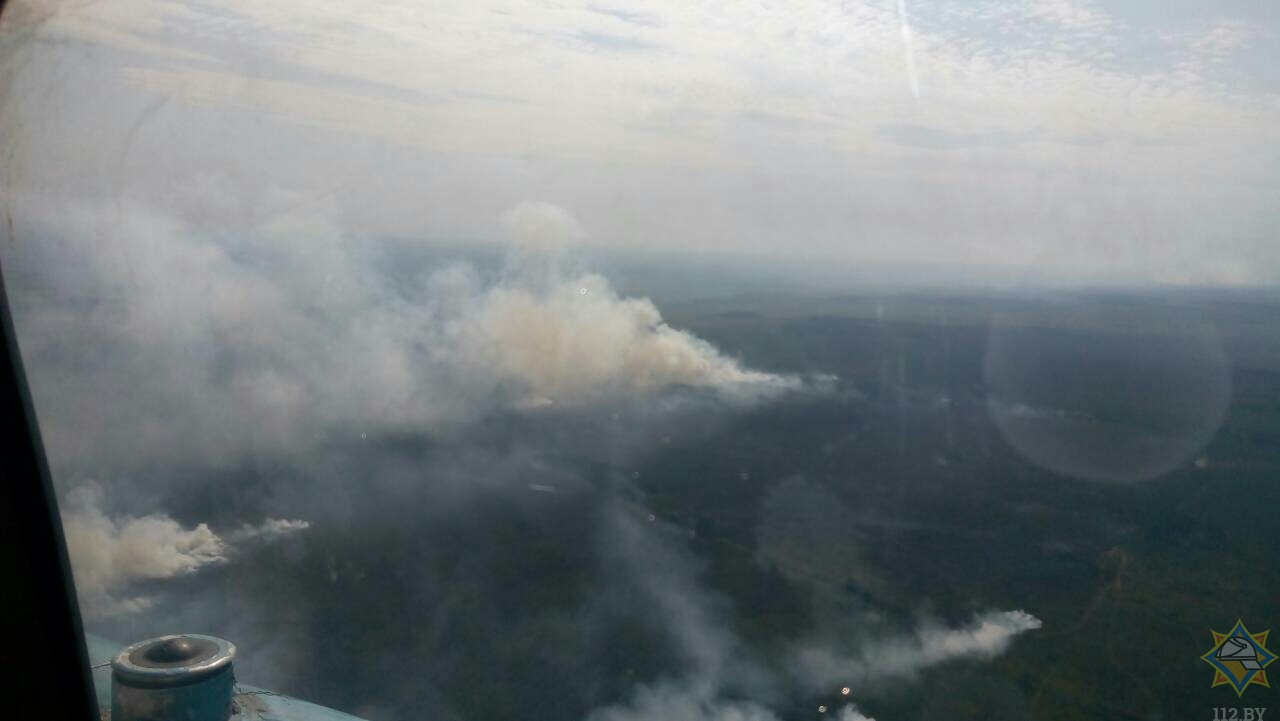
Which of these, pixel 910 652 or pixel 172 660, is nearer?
pixel 172 660

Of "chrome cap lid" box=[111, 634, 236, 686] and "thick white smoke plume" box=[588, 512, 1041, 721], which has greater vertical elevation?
"chrome cap lid" box=[111, 634, 236, 686]

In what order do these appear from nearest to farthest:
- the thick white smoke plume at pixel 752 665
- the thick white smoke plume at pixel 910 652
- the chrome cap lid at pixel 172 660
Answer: the chrome cap lid at pixel 172 660 < the thick white smoke plume at pixel 752 665 < the thick white smoke plume at pixel 910 652

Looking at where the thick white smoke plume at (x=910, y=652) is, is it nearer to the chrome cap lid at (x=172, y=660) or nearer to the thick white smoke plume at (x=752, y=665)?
the thick white smoke plume at (x=752, y=665)

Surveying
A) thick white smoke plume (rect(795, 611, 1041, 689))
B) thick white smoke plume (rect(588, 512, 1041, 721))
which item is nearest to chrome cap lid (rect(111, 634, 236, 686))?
thick white smoke plume (rect(588, 512, 1041, 721))

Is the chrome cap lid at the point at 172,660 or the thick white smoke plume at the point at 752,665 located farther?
the thick white smoke plume at the point at 752,665

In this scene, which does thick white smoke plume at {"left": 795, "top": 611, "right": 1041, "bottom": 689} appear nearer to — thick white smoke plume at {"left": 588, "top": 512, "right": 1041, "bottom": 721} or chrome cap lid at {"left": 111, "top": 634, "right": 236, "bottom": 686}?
thick white smoke plume at {"left": 588, "top": 512, "right": 1041, "bottom": 721}

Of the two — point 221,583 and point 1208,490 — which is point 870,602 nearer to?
point 1208,490

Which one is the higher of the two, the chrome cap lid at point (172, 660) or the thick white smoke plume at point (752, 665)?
the chrome cap lid at point (172, 660)

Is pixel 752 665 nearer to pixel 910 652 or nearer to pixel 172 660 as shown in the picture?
pixel 910 652

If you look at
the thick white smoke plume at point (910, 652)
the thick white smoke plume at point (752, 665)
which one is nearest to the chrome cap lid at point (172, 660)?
the thick white smoke plume at point (752, 665)

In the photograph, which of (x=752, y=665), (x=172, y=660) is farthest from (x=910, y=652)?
(x=172, y=660)
